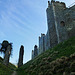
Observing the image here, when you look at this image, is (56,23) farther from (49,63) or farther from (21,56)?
(49,63)

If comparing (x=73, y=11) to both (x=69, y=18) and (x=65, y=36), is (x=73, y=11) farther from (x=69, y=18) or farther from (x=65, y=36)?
(x=65, y=36)

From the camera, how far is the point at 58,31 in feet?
82.8

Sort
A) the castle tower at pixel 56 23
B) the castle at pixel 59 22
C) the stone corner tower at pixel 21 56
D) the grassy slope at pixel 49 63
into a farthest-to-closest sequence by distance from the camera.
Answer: the stone corner tower at pixel 21 56, the castle tower at pixel 56 23, the castle at pixel 59 22, the grassy slope at pixel 49 63

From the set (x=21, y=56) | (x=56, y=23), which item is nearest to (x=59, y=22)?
(x=56, y=23)

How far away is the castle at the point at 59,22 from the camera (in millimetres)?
24419

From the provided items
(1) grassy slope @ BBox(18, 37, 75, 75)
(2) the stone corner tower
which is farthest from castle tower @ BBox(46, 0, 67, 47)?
(2) the stone corner tower

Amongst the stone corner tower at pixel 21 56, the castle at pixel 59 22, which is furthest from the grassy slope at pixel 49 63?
the stone corner tower at pixel 21 56

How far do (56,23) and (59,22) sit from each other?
902 mm

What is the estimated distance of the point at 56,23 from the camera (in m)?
26.6

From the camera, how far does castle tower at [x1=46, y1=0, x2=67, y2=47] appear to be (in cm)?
2488

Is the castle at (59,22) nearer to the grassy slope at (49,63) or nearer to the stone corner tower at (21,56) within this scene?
the grassy slope at (49,63)

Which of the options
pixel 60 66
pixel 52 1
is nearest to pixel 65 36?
pixel 52 1

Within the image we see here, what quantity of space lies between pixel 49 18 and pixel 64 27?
20.0ft

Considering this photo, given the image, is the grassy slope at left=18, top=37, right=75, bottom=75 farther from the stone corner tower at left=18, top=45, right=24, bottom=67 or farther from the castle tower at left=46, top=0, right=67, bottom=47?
the stone corner tower at left=18, top=45, right=24, bottom=67
